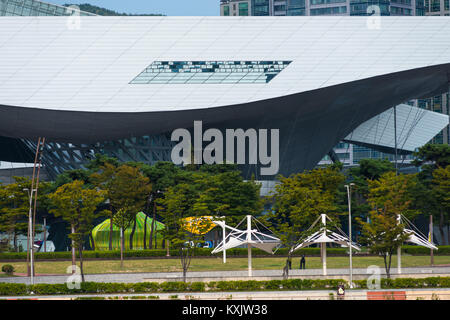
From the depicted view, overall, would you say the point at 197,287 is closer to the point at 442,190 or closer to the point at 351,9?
the point at 442,190

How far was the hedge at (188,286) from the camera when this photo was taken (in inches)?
1267

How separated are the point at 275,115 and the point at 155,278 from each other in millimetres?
32087

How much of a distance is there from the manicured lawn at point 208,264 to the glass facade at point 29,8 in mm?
36724

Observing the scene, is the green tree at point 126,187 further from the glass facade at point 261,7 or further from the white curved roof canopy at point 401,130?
the glass facade at point 261,7

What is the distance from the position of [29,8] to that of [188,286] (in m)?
54.3

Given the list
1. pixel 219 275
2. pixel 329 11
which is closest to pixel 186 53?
pixel 219 275

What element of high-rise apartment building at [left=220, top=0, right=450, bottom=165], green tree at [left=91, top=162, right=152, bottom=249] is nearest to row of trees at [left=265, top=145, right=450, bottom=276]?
green tree at [left=91, top=162, right=152, bottom=249]

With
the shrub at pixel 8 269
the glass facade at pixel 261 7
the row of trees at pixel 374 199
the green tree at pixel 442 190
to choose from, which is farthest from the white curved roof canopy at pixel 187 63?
the glass facade at pixel 261 7

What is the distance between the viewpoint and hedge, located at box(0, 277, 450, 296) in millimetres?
32188

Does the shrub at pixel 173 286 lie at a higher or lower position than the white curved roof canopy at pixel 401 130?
lower

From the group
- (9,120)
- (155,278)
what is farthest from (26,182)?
(155,278)

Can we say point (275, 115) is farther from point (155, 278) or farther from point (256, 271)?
point (155, 278)

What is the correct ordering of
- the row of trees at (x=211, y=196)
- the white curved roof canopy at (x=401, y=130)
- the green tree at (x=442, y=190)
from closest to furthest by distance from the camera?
the row of trees at (x=211, y=196)
the green tree at (x=442, y=190)
the white curved roof canopy at (x=401, y=130)

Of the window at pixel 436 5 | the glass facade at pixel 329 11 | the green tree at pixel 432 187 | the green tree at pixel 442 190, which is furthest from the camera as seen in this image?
the window at pixel 436 5
